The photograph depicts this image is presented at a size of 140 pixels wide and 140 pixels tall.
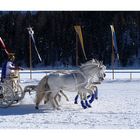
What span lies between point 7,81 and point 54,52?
20798 millimetres

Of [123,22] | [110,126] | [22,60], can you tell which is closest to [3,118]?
[110,126]

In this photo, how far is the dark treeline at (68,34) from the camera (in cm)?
3008

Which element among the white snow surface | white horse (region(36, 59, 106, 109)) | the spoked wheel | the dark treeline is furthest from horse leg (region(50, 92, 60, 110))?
the dark treeline

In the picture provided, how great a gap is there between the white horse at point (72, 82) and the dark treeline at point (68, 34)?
1967cm

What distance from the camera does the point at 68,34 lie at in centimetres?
3125

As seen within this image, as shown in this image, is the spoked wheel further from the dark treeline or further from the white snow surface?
the dark treeline

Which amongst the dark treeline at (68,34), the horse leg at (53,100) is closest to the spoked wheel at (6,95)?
the horse leg at (53,100)

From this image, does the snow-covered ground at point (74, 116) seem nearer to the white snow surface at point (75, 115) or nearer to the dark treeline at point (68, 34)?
the white snow surface at point (75, 115)

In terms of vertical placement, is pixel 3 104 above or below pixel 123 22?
below

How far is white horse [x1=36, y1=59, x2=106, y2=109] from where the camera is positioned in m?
9.88

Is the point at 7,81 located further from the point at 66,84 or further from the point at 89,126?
the point at 89,126

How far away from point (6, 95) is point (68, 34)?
847 inches

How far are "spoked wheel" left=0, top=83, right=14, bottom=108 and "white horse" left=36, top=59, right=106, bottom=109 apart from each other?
659 millimetres

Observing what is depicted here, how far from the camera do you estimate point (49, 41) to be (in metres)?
31.0
